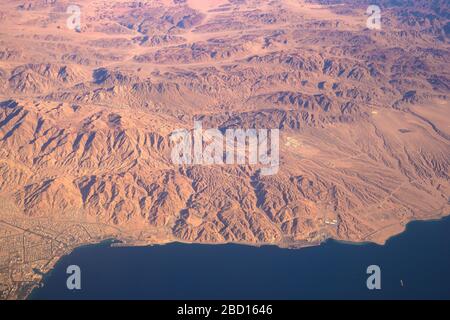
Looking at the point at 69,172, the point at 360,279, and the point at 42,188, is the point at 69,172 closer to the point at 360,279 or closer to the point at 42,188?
the point at 42,188

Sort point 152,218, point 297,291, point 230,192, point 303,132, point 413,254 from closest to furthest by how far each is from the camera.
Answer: point 297,291, point 413,254, point 152,218, point 230,192, point 303,132

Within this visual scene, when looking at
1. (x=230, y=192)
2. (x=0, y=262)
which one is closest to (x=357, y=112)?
(x=230, y=192)
